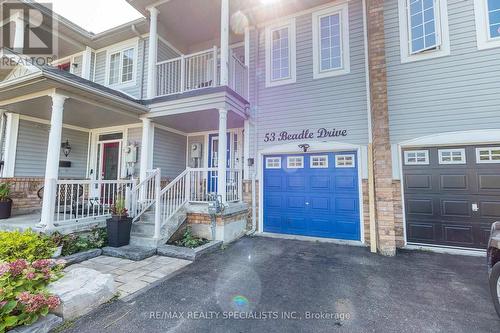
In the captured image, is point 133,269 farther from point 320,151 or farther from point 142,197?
point 320,151

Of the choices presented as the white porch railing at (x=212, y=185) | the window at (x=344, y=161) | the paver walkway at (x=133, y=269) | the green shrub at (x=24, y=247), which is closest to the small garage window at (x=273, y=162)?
the white porch railing at (x=212, y=185)

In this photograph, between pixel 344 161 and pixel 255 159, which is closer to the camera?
pixel 344 161

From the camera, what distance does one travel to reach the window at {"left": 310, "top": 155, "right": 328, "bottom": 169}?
6.22 meters

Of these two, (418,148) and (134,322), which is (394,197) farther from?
(134,322)

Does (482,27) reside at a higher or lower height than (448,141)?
higher

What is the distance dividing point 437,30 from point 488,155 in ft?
9.84

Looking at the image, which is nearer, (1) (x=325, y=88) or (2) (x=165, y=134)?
(1) (x=325, y=88)

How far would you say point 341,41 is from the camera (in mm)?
6180

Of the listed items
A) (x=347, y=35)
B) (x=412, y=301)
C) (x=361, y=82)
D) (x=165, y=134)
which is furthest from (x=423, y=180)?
(x=165, y=134)

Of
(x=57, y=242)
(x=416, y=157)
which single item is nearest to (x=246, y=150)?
(x=416, y=157)

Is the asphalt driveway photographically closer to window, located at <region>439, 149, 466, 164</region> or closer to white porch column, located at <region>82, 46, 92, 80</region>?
window, located at <region>439, 149, 466, 164</region>

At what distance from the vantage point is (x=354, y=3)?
19.9 ft

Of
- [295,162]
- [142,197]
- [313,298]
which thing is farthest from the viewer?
[295,162]

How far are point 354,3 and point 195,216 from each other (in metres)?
6.93
